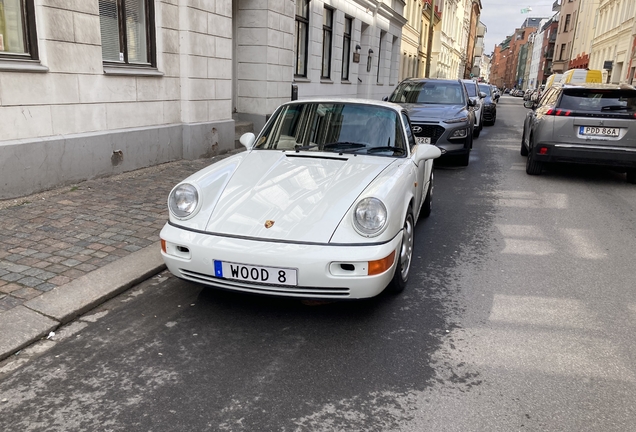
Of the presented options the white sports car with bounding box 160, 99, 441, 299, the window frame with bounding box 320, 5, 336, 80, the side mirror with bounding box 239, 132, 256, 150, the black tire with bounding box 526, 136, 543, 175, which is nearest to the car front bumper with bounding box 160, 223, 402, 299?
the white sports car with bounding box 160, 99, 441, 299

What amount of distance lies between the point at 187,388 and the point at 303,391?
65 cm

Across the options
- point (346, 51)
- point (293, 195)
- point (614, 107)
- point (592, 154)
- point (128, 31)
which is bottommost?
point (592, 154)

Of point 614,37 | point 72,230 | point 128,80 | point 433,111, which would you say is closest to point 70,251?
point 72,230

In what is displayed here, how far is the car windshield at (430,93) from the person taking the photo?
11.0 meters

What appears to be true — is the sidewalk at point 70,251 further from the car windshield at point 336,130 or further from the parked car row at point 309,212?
the car windshield at point 336,130

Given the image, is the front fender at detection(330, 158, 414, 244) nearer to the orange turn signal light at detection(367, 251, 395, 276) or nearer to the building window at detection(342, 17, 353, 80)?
the orange turn signal light at detection(367, 251, 395, 276)

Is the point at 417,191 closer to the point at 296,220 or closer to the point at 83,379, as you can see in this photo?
the point at 296,220

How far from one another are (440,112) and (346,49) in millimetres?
10227

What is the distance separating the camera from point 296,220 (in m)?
3.48

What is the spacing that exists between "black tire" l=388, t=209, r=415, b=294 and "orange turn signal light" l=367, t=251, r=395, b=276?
14.4 inches

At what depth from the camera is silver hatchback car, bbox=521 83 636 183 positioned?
843cm

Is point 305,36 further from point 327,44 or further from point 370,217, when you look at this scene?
point 370,217

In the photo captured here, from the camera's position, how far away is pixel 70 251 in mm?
4672

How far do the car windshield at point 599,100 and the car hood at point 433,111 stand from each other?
1.99m
